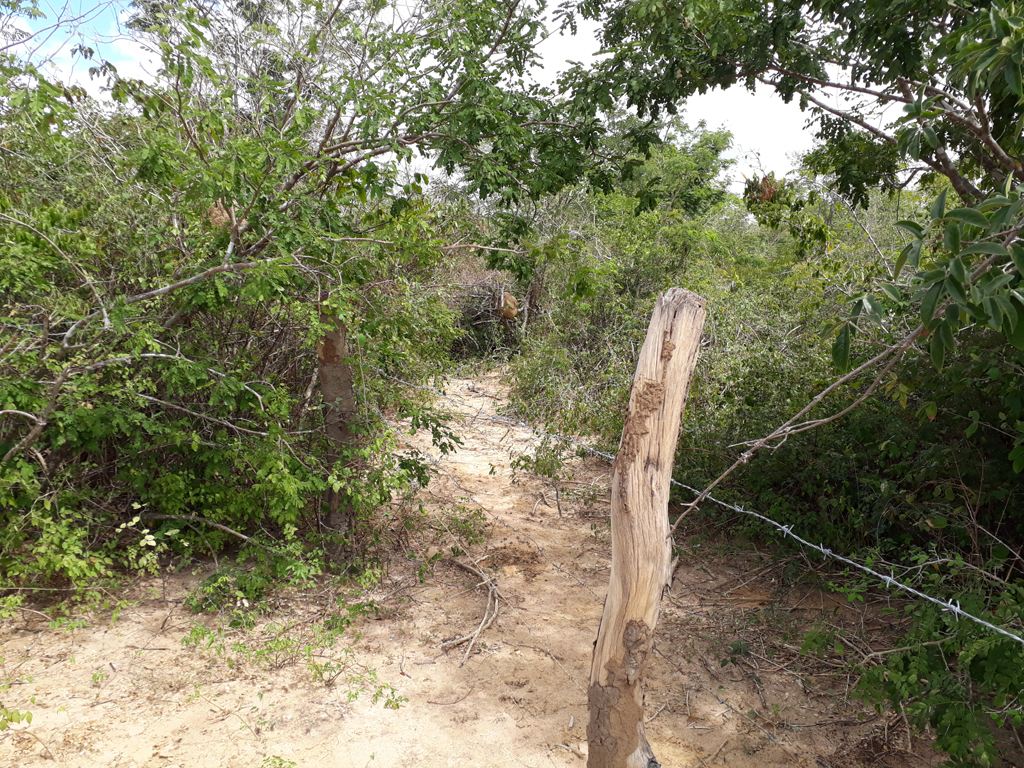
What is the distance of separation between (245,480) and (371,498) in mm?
1023

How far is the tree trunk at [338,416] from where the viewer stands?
4270 mm

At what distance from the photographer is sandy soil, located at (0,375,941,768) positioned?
283 centimetres

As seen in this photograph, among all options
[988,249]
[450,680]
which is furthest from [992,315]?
[450,680]

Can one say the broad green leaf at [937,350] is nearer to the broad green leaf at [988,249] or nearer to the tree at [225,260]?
the broad green leaf at [988,249]

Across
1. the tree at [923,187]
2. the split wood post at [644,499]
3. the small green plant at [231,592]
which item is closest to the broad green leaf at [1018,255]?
the tree at [923,187]

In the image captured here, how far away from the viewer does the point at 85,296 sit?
4.01 meters

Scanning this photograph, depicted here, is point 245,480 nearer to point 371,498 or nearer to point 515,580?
point 371,498

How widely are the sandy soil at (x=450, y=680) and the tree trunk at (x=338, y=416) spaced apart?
36 cm

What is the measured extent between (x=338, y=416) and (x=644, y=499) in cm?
271

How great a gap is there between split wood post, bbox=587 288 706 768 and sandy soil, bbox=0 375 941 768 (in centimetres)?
83

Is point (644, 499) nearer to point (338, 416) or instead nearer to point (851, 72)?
point (338, 416)

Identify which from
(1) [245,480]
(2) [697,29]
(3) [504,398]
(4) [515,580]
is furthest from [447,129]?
(3) [504,398]

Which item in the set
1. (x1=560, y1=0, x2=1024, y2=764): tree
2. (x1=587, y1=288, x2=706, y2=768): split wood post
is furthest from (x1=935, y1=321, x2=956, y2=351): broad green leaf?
(x1=587, y1=288, x2=706, y2=768): split wood post

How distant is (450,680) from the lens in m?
3.40
